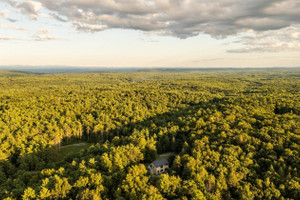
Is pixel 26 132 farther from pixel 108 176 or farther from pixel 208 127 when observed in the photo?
pixel 208 127

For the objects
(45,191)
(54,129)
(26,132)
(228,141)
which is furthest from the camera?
(54,129)

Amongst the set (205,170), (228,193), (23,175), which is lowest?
(23,175)

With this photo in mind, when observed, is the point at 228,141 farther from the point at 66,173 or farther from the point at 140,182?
the point at 66,173

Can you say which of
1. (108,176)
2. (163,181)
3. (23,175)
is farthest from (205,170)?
(23,175)

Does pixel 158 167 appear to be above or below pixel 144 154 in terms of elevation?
above

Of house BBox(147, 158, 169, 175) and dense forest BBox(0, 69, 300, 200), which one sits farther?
house BBox(147, 158, 169, 175)

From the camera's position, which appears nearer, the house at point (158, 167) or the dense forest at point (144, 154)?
the dense forest at point (144, 154)

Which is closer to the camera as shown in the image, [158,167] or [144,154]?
[158,167]

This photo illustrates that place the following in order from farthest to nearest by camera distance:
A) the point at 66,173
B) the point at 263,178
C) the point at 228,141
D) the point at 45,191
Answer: the point at 228,141 → the point at 66,173 → the point at 263,178 → the point at 45,191

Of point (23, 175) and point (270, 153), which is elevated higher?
point (270, 153)

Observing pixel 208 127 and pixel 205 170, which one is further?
pixel 208 127
